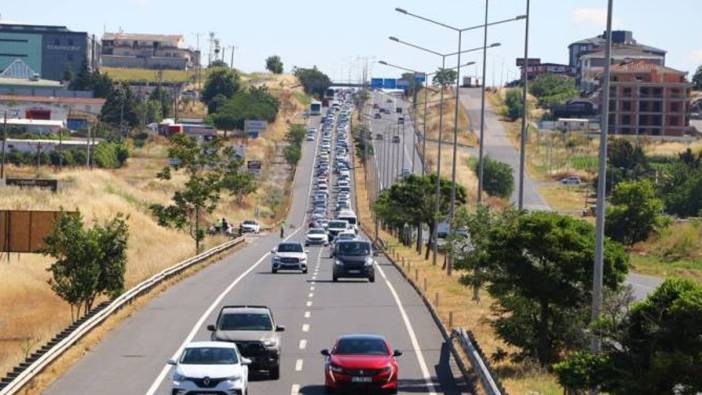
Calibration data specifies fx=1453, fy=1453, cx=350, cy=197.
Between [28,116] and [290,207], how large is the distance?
6012cm

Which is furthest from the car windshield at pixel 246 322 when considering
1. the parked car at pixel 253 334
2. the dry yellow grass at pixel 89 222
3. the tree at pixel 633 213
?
the tree at pixel 633 213

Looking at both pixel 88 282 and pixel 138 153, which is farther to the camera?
pixel 138 153

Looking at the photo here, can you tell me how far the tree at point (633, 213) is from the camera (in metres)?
94.2

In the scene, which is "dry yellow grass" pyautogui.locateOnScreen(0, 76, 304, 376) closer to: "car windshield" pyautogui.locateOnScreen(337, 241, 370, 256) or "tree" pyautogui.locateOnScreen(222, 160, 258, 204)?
"tree" pyautogui.locateOnScreen(222, 160, 258, 204)

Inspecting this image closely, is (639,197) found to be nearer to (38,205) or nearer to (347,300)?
(38,205)

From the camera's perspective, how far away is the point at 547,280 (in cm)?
3078

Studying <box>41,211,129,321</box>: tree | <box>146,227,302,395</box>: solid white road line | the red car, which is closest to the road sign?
<box>146,227,302,395</box>: solid white road line

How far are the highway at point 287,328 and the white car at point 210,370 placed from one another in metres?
1.16

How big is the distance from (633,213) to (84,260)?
57172 millimetres

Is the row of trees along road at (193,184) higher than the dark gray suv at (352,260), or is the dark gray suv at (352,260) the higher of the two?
the row of trees along road at (193,184)

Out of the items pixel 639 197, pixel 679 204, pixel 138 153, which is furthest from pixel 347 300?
pixel 138 153

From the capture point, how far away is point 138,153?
Answer: 556 feet

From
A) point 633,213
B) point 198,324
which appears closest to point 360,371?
point 198,324

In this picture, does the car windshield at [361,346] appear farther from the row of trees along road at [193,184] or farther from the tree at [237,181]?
the tree at [237,181]
